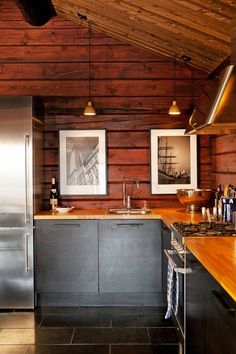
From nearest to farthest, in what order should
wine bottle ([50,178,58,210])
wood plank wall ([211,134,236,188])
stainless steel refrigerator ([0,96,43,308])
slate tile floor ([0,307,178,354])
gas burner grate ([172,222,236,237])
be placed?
1. gas burner grate ([172,222,236,237])
2. slate tile floor ([0,307,178,354])
3. wood plank wall ([211,134,236,188])
4. stainless steel refrigerator ([0,96,43,308])
5. wine bottle ([50,178,58,210])

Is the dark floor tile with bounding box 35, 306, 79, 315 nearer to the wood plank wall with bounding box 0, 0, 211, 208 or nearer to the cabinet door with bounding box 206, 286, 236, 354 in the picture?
the wood plank wall with bounding box 0, 0, 211, 208

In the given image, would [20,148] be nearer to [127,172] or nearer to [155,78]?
[127,172]

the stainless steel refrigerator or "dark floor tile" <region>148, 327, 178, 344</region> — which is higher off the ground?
the stainless steel refrigerator

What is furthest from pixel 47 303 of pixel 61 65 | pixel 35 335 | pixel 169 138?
pixel 61 65

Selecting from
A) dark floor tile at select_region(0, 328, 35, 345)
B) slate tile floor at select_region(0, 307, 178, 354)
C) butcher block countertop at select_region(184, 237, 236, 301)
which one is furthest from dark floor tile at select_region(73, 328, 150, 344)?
butcher block countertop at select_region(184, 237, 236, 301)

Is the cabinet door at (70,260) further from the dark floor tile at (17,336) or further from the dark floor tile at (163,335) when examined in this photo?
the dark floor tile at (163,335)

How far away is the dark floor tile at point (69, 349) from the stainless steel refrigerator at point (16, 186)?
92 cm

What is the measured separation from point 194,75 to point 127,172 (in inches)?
52.0

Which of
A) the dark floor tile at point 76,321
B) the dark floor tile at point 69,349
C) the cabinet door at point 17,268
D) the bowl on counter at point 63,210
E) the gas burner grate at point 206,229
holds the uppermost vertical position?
the bowl on counter at point 63,210

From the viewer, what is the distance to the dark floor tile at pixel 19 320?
3.60 meters

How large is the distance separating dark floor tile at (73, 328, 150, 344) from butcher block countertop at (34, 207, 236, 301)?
0.94 meters

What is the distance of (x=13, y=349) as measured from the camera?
309cm

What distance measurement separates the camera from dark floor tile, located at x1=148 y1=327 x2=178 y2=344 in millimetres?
3244

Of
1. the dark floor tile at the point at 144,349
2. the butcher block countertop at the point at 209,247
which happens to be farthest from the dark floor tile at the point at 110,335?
the butcher block countertop at the point at 209,247
